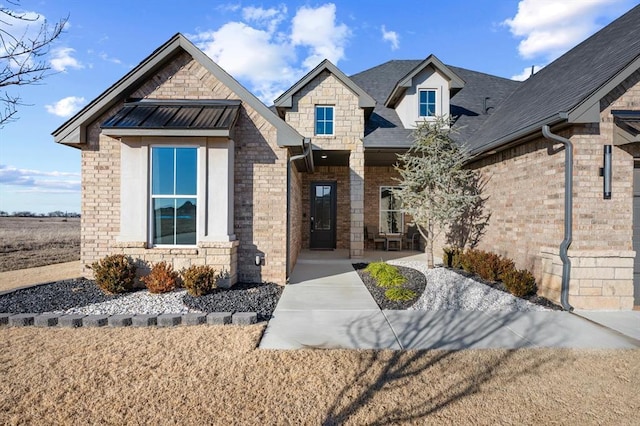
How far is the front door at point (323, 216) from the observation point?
14.4 meters

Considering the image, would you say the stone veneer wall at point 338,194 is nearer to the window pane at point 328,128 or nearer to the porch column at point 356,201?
the porch column at point 356,201

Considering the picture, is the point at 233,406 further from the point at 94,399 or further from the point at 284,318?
the point at 284,318

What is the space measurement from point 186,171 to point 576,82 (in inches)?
338

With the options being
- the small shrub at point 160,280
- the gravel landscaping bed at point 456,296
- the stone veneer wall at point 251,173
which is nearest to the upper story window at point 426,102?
the gravel landscaping bed at point 456,296

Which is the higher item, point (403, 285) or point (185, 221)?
point (185, 221)

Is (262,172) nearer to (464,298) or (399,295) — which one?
(399,295)

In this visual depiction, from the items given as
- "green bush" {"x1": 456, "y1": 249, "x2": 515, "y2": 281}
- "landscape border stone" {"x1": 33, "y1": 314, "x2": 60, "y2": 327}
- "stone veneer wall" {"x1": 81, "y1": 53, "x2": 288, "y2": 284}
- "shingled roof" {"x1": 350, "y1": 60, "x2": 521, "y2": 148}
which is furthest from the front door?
"landscape border stone" {"x1": 33, "y1": 314, "x2": 60, "y2": 327}

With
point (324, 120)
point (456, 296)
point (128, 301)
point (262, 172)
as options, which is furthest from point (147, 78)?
point (456, 296)

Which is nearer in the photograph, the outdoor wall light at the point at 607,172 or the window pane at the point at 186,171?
the outdoor wall light at the point at 607,172

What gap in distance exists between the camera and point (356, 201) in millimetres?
11734

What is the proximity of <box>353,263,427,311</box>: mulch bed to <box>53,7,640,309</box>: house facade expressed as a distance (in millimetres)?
2090

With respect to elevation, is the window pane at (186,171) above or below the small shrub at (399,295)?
above

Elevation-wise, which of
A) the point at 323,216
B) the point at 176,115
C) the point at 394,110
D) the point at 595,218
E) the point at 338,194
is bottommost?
the point at 323,216

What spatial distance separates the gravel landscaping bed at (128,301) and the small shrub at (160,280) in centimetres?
12
